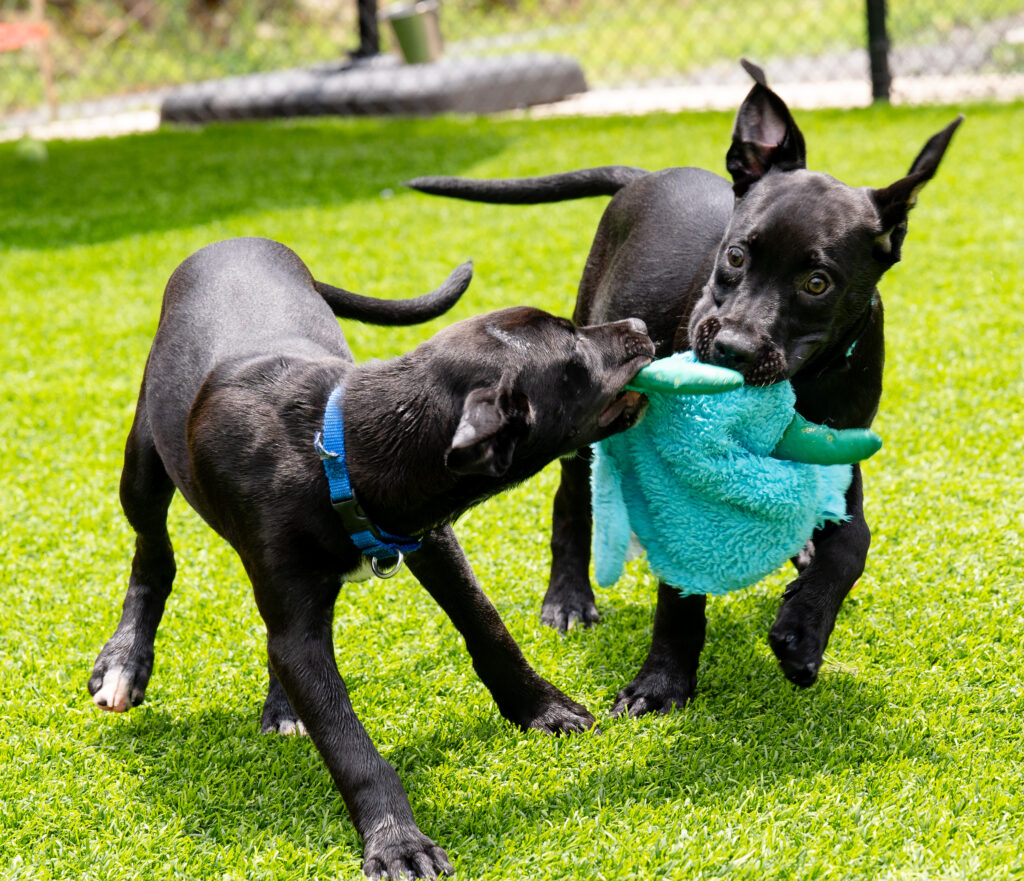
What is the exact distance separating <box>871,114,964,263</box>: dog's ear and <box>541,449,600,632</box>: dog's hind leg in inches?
47.2

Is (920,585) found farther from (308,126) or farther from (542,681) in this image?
(308,126)

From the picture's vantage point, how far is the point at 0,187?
11.8 meters

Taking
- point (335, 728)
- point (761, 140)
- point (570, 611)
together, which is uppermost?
point (761, 140)

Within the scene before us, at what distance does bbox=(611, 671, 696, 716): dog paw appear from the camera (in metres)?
3.54

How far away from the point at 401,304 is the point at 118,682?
59.8 inches

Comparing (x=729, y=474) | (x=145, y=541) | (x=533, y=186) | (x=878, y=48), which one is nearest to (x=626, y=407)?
(x=729, y=474)

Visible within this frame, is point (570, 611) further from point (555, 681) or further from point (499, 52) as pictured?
point (499, 52)

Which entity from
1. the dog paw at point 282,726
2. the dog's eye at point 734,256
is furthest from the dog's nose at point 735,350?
the dog paw at point 282,726

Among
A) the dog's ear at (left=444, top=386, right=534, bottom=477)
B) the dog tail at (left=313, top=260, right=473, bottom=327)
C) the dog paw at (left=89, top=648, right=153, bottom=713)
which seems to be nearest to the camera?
the dog's ear at (left=444, top=386, right=534, bottom=477)

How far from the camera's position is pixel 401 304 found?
423 centimetres

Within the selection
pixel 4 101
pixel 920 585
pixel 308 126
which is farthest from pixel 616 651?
pixel 4 101

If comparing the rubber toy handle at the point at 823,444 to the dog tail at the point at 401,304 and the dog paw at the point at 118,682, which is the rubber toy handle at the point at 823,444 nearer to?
the dog tail at the point at 401,304

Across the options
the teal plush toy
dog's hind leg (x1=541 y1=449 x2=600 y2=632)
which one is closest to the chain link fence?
dog's hind leg (x1=541 y1=449 x2=600 y2=632)

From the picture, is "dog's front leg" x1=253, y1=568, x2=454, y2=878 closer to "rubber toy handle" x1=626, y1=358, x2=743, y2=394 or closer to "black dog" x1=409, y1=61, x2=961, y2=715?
"black dog" x1=409, y1=61, x2=961, y2=715
